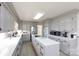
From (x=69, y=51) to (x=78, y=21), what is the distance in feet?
4.84

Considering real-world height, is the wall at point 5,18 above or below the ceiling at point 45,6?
below

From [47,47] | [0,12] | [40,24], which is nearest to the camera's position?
[0,12]

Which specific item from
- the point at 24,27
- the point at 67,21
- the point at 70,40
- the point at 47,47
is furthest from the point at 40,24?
the point at 47,47

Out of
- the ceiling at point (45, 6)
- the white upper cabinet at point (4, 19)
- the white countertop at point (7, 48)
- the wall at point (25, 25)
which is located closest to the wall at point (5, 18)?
the white upper cabinet at point (4, 19)

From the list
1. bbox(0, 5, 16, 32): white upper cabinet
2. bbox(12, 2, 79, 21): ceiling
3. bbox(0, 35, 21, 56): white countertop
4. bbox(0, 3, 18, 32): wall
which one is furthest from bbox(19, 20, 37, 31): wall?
bbox(0, 5, 16, 32): white upper cabinet

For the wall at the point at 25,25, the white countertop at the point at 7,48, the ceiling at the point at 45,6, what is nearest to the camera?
the white countertop at the point at 7,48

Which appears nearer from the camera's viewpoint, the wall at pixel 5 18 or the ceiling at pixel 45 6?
the wall at pixel 5 18

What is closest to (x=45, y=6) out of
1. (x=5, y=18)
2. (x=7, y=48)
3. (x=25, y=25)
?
(x=5, y=18)

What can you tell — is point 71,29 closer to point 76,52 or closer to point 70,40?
point 70,40

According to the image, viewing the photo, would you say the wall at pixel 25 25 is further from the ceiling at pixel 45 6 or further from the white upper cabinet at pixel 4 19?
the white upper cabinet at pixel 4 19

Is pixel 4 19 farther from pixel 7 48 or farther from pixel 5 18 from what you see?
pixel 7 48

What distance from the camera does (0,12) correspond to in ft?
4.39

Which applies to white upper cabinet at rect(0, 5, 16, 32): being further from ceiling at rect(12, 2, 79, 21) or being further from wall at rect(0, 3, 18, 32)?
ceiling at rect(12, 2, 79, 21)

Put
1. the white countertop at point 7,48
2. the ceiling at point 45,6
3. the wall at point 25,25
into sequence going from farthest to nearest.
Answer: the wall at point 25,25, the ceiling at point 45,6, the white countertop at point 7,48
